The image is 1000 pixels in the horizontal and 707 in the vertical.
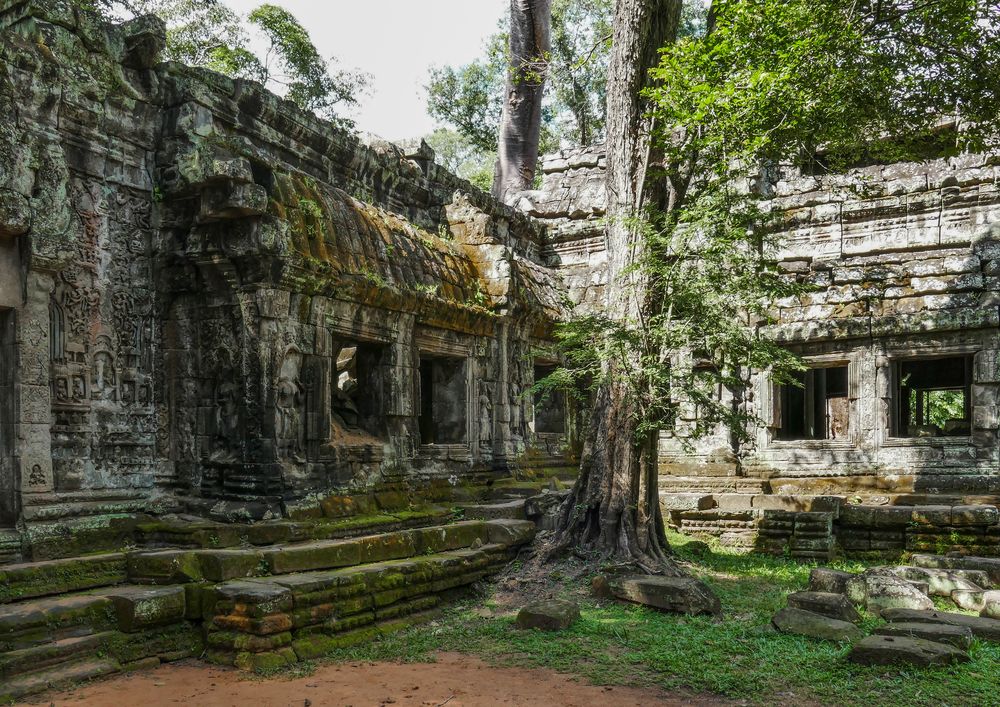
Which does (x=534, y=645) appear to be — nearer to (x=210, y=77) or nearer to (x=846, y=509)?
(x=846, y=509)

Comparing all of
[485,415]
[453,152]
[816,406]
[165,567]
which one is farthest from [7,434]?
[453,152]

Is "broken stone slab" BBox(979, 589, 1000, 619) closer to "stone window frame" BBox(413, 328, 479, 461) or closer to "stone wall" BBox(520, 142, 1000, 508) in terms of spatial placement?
"stone wall" BBox(520, 142, 1000, 508)

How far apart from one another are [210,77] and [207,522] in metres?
4.32

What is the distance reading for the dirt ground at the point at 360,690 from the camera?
15.7ft

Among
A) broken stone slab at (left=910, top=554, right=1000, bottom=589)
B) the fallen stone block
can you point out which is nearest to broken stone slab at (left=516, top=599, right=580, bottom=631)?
the fallen stone block

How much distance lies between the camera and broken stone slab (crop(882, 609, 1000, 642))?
5895 mm

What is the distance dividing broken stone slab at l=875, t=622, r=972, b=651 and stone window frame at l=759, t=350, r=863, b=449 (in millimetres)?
5939

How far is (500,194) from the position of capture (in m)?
19.8

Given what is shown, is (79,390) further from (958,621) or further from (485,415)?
(958,621)

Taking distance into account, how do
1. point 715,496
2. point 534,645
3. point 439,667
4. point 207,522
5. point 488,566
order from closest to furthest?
1. point 439,667
2. point 534,645
3. point 207,522
4. point 488,566
5. point 715,496

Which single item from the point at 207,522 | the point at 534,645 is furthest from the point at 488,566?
the point at 207,522

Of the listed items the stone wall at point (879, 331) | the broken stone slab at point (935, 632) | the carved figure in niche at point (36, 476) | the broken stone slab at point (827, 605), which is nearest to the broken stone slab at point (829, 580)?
the broken stone slab at point (827, 605)

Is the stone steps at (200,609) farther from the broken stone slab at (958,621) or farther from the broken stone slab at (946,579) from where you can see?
the broken stone slab at (946,579)

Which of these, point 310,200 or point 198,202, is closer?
point 198,202
